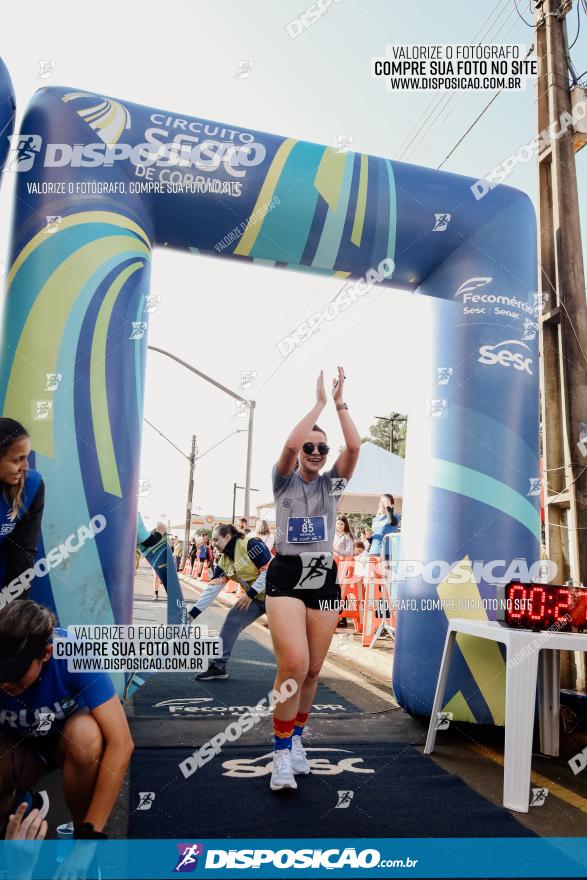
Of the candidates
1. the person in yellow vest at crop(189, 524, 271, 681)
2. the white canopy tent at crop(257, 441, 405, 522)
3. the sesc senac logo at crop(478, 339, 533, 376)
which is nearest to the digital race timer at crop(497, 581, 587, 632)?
the sesc senac logo at crop(478, 339, 533, 376)

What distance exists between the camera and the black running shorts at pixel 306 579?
3758 millimetres

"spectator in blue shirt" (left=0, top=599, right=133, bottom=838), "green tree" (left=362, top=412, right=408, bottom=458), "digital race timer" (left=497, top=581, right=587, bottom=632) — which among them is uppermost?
"green tree" (left=362, top=412, right=408, bottom=458)

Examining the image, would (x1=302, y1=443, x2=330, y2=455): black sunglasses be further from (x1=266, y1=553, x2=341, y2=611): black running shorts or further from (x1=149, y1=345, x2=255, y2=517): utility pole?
(x1=149, y1=345, x2=255, y2=517): utility pole

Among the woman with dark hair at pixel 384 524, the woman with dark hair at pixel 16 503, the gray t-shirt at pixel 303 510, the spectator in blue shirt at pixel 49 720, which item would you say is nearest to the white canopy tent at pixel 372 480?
the woman with dark hair at pixel 384 524

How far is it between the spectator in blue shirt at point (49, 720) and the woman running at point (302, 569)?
150 centimetres

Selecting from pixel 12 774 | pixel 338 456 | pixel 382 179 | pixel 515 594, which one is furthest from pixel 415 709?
pixel 382 179

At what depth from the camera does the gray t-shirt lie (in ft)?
12.6

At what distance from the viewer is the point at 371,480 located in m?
13.7

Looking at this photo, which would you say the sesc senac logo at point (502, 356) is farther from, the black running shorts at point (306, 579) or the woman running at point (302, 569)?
the black running shorts at point (306, 579)

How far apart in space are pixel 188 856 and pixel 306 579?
1429mm

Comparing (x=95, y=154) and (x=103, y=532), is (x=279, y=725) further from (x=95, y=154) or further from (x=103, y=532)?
(x=95, y=154)

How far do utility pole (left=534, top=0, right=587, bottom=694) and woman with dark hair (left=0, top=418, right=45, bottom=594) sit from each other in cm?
407

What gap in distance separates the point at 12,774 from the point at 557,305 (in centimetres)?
524

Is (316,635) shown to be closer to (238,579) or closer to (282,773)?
(282,773)
